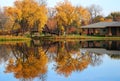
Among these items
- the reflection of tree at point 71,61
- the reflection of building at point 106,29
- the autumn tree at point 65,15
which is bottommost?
the reflection of tree at point 71,61

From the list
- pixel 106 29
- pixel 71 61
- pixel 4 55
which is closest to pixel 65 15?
pixel 106 29

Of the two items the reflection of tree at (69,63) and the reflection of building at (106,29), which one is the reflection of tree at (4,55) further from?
the reflection of building at (106,29)

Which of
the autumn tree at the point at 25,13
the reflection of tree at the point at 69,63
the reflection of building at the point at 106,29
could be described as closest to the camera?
the reflection of tree at the point at 69,63

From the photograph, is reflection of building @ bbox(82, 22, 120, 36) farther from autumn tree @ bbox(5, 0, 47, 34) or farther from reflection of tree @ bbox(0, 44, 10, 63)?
reflection of tree @ bbox(0, 44, 10, 63)

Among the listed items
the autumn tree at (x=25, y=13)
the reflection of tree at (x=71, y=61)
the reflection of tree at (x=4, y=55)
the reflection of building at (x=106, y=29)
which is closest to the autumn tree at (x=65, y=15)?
the reflection of building at (x=106, y=29)

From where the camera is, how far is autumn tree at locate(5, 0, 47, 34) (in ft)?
181

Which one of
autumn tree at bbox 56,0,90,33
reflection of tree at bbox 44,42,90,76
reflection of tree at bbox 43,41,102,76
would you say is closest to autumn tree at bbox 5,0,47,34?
autumn tree at bbox 56,0,90,33

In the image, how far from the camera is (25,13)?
55625mm

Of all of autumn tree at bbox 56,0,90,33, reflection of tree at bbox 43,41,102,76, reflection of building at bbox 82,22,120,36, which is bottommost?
reflection of tree at bbox 43,41,102,76

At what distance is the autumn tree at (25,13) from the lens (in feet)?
181

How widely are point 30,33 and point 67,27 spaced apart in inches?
386

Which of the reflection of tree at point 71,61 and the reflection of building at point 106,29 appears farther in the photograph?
the reflection of building at point 106,29

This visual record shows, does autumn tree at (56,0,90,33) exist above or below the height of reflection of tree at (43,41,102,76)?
above

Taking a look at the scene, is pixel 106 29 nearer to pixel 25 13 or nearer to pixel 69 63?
pixel 25 13
